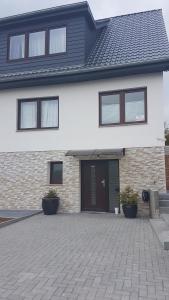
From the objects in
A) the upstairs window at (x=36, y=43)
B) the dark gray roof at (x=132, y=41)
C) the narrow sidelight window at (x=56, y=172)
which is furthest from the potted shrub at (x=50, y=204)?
the upstairs window at (x=36, y=43)

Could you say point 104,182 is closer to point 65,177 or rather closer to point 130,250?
point 65,177

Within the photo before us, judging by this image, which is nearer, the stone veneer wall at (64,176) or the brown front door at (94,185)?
the stone veneer wall at (64,176)

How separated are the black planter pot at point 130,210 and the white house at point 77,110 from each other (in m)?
0.67

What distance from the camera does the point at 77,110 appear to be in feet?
44.3

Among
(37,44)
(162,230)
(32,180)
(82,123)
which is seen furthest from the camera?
(37,44)

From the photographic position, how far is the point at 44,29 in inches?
583

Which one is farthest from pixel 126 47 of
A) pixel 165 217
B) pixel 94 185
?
pixel 165 217

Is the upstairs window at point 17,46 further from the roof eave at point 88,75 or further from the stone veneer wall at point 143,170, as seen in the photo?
the stone veneer wall at point 143,170

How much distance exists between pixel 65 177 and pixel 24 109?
376 centimetres

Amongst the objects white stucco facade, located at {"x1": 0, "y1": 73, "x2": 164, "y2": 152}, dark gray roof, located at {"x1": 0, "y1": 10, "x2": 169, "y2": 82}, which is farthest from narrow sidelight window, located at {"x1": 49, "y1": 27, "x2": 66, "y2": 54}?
white stucco facade, located at {"x1": 0, "y1": 73, "x2": 164, "y2": 152}

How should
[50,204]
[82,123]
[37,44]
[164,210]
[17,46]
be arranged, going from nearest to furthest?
[164,210] → [50,204] → [82,123] → [37,44] → [17,46]

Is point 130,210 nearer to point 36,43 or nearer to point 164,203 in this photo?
point 164,203

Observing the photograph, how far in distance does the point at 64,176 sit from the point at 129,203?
126 inches

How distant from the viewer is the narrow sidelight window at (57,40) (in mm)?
14438
